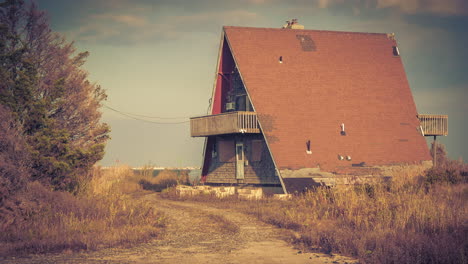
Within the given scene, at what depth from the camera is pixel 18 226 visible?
582 inches

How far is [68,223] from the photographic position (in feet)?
50.6

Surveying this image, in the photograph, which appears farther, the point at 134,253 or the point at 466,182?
the point at 466,182

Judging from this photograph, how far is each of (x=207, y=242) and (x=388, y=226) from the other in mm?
4959

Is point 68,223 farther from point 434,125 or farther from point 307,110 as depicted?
point 434,125

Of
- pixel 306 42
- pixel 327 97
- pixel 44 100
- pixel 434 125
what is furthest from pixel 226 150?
pixel 44 100

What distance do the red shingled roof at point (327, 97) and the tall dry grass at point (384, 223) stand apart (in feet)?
25.4

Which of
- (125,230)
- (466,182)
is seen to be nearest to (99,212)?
(125,230)

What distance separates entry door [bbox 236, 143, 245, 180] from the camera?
33344mm

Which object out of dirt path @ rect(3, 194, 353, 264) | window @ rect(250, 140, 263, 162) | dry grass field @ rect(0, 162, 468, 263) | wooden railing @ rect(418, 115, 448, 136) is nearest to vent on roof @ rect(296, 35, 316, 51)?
window @ rect(250, 140, 263, 162)

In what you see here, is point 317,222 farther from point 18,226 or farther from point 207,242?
point 18,226

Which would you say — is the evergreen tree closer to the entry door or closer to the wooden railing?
the entry door

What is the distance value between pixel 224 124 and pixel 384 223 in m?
17.5

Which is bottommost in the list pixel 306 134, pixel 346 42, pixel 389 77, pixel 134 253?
pixel 134 253

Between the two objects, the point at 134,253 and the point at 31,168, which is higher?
the point at 31,168
